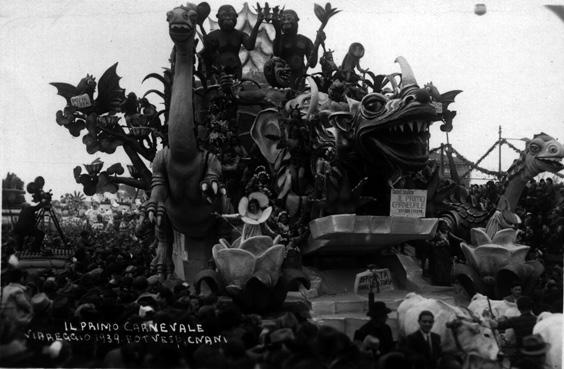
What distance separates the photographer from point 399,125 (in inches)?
353

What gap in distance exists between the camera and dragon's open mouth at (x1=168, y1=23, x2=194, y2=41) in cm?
889

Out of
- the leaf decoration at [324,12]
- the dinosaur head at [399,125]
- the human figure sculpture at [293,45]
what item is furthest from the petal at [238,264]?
the leaf decoration at [324,12]

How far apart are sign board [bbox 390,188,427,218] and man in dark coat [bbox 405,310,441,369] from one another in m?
2.12

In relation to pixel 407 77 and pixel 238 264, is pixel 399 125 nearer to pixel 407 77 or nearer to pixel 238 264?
pixel 407 77

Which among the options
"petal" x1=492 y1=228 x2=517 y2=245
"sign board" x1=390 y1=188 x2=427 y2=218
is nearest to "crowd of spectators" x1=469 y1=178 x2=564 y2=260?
"petal" x1=492 y1=228 x2=517 y2=245

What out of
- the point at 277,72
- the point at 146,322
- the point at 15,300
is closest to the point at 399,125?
the point at 277,72

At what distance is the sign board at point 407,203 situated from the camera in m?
9.30

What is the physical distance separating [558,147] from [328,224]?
3155 millimetres

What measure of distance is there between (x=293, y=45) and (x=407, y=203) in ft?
12.1

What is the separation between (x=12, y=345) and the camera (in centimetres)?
738

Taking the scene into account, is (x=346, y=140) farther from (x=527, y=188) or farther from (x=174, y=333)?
(x=527, y=188)

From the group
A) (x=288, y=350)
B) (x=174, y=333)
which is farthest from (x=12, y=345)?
(x=288, y=350)

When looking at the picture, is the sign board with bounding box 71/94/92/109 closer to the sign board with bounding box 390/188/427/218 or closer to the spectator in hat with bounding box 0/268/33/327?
the spectator in hat with bounding box 0/268/33/327

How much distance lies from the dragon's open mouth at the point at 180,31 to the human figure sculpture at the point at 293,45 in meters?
2.88
